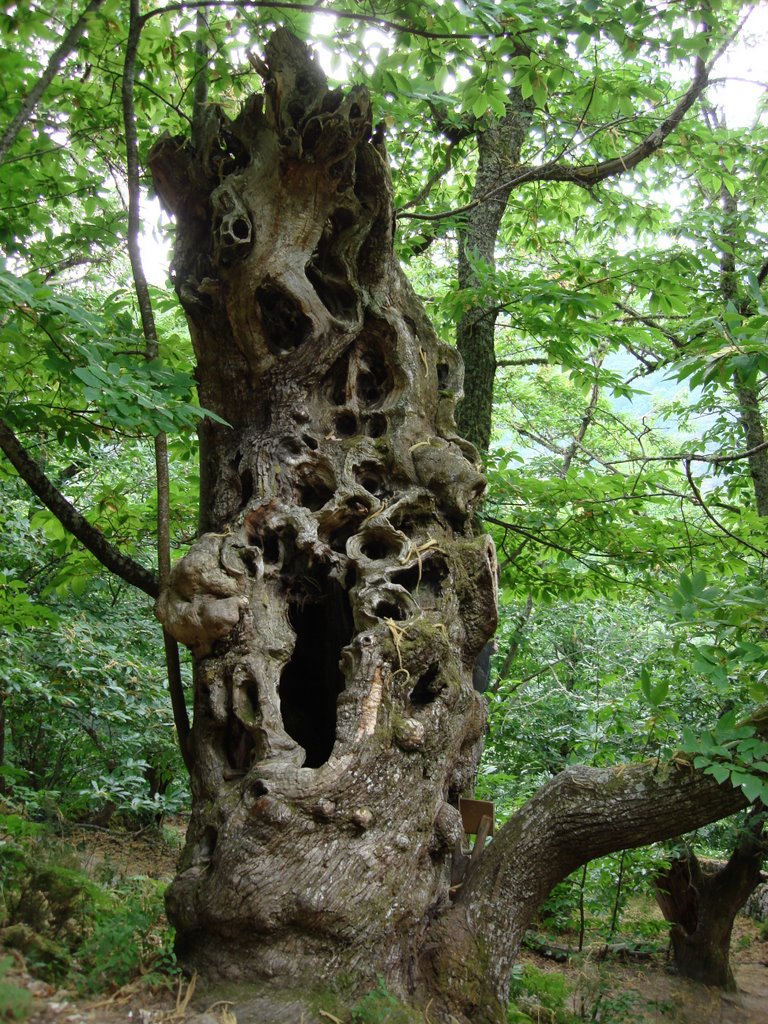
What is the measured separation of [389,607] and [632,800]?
1.36 meters

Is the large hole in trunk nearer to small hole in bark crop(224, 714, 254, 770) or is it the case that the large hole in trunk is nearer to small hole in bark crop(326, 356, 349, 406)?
small hole in bark crop(224, 714, 254, 770)

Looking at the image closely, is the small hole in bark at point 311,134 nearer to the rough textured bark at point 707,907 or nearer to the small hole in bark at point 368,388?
the small hole in bark at point 368,388

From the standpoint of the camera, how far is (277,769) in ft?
9.93

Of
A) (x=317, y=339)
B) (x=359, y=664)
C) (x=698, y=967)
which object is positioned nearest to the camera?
(x=359, y=664)

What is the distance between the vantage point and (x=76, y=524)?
4172 millimetres

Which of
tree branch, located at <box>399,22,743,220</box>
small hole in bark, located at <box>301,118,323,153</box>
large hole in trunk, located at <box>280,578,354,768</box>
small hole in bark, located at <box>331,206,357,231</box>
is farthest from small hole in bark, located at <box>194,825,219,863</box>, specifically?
tree branch, located at <box>399,22,743,220</box>

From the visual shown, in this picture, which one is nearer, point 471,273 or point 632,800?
point 632,800

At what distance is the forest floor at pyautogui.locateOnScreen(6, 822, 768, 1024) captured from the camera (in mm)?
2535

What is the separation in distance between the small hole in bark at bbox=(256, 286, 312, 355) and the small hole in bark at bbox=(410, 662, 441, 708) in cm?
191

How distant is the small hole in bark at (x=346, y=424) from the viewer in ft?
14.5

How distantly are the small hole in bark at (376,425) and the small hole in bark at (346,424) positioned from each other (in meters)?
0.08

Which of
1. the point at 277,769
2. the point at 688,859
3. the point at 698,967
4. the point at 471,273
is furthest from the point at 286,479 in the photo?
the point at 698,967

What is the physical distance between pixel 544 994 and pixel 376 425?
11.1ft

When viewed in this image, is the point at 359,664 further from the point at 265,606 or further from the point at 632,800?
the point at 632,800
